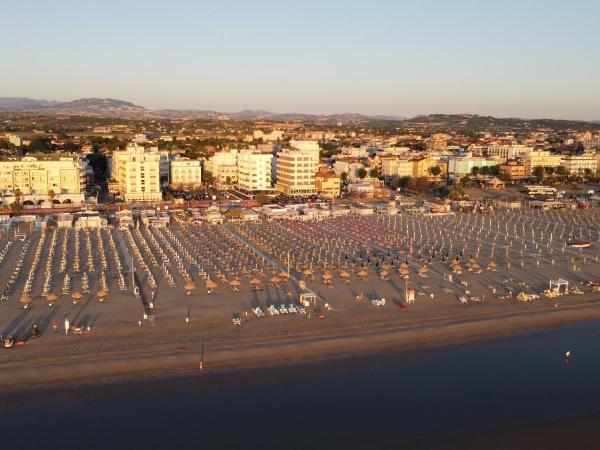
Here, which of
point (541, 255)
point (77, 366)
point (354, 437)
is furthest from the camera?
point (541, 255)

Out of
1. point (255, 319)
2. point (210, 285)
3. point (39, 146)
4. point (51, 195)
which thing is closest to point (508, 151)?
point (51, 195)

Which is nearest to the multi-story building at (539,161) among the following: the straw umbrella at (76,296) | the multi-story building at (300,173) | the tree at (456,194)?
the tree at (456,194)

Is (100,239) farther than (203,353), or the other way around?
(100,239)

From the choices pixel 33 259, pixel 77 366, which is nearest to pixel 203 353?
pixel 77 366

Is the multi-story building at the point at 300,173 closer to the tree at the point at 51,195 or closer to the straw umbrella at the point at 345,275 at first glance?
the tree at the point at 51,195

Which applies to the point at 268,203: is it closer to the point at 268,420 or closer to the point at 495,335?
the point at 495,335

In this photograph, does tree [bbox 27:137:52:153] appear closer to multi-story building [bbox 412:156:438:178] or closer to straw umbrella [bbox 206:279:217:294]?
multi-story building [bbox 412:156:438:178]

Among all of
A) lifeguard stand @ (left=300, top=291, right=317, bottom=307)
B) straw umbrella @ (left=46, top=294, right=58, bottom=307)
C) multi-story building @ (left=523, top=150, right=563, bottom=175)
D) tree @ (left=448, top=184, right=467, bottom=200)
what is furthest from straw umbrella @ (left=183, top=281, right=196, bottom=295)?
multi-story building @ (left=523, top=150, right=563, bottom=175)
